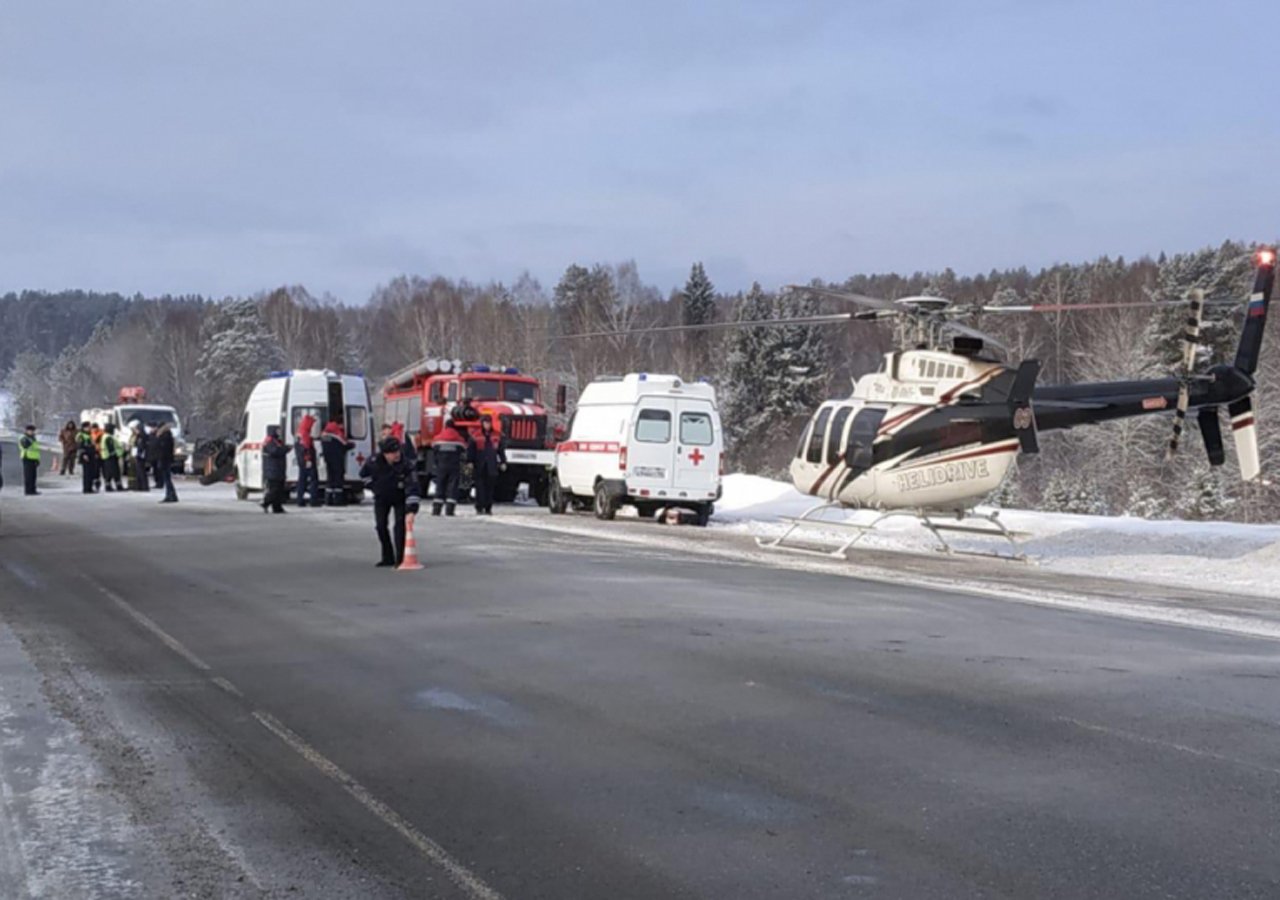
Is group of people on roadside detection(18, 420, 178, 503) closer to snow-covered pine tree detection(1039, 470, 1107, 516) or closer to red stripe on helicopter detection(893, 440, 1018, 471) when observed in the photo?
red stripe on helicopter detection(893, 440, 1018, 471)

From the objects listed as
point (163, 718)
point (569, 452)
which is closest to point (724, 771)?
point (163, 718)

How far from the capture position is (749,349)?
244 ft

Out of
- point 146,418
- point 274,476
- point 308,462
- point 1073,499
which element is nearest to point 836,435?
point 274,476

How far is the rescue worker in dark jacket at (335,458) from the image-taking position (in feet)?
85.4

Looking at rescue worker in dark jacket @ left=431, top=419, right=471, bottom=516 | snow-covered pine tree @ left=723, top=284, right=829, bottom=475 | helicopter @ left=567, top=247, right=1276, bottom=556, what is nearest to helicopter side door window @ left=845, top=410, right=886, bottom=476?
helicopter @ left=567, top=247, right=1276, bottom=556

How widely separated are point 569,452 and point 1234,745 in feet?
64.5

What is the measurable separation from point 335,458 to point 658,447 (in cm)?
710

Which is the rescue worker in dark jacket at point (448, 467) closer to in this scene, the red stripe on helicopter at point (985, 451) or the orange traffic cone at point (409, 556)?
the orange traffic cone at point (409, 556)

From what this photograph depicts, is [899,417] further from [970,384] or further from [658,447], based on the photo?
[658,447]

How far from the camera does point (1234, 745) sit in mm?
6949

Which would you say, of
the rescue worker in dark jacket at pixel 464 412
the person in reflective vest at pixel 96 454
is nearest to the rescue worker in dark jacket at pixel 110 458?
the person in reflective vest at pixel 96 454

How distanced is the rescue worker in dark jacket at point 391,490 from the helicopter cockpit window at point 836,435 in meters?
6.47

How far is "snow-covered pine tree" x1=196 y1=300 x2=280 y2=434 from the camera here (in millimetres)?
91312

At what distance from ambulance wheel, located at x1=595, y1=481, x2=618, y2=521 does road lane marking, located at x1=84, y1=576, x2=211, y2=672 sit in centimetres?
1192
